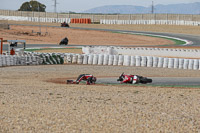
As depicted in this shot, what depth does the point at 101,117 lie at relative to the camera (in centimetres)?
1150

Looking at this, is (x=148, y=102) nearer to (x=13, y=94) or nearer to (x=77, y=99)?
(x=77, y=99)

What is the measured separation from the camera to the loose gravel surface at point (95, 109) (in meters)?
10.6

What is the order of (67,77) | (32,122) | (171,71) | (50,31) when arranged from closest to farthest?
(32,122) → (67,77) → (171,71) → (50,31)

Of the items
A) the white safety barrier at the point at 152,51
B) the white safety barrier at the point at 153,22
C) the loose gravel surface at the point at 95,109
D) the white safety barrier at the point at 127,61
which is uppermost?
the white safety barrier at the point at 153,22

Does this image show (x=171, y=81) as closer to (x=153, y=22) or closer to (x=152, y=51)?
(x=152, y=51)

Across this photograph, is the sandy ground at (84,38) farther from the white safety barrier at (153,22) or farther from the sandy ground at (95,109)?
the sandy ground at (95,109)

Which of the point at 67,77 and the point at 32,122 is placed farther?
the point at 67,77

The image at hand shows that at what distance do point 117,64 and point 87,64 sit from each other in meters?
2.17

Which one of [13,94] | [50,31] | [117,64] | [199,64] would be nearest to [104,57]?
[117,64]

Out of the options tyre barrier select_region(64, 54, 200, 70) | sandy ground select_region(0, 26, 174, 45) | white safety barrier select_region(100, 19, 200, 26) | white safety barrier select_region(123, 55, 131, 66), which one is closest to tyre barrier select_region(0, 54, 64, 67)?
tyre barrier select_region(64, 54, 200, 70)

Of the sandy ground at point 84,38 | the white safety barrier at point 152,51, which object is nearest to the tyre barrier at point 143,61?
the white safety barrier at point 152,51

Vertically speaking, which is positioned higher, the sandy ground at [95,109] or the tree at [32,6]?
the tree at [32,6]

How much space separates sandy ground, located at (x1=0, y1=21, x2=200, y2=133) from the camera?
34.6 ft

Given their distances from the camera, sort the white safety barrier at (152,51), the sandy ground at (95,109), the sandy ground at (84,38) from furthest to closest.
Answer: the sandy ground at (84,38), the white safety barrier at (152,51), the sandy ground at (95,109)
